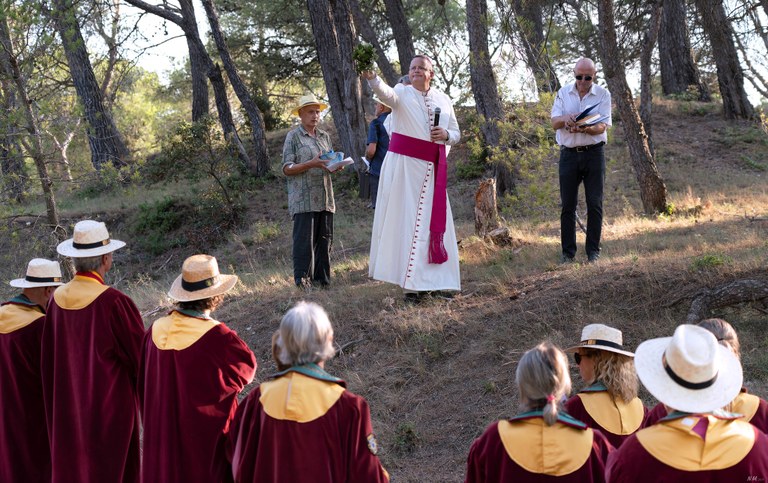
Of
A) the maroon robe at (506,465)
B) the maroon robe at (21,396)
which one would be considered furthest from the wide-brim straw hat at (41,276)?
the maroon robe at (506,465)

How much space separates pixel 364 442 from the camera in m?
3.42

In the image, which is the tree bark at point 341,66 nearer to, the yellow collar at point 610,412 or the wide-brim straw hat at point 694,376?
the yellow collar at point 610,412

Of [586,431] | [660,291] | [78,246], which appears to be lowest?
[660,291]

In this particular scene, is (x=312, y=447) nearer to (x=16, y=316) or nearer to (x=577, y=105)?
(x=16, y=316)

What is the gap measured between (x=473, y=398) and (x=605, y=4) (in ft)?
19.1

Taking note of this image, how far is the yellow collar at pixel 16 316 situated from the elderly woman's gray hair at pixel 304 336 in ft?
8.36

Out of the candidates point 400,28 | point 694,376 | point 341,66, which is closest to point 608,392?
point 694,376

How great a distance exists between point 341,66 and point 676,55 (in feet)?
31.9

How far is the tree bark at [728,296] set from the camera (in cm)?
627

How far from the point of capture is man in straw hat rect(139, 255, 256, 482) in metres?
4.04

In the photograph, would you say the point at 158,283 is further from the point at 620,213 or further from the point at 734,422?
the point at 734,422

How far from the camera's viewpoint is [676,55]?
20094 mm

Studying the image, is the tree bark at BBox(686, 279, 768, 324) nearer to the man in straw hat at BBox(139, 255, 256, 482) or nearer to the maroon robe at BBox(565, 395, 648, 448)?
the maroon robe at BBox(565, 395, 648, 448)

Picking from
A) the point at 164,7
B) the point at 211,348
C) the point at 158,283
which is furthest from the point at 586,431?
the point at 164,7
